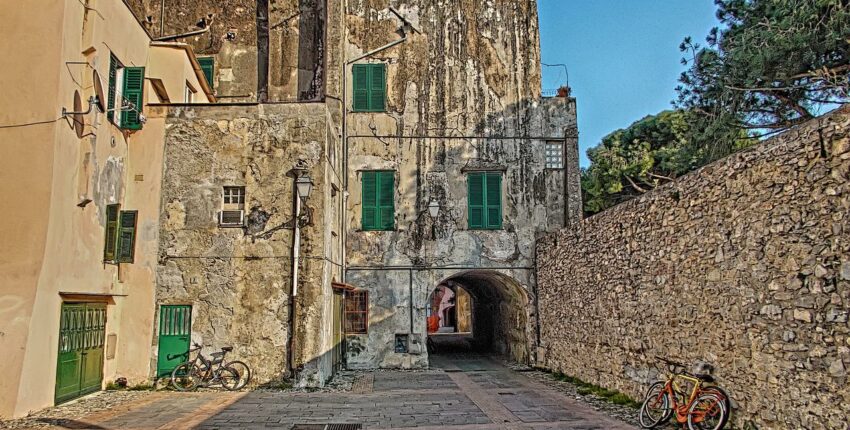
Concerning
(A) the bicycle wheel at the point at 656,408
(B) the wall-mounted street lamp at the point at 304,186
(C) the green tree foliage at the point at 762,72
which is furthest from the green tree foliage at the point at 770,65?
(B) the wall-mounted street lamp at the point at 304,186

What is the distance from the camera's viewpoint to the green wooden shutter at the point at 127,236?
12508 millimetres

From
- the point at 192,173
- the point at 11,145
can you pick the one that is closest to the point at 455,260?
the point at 192,173

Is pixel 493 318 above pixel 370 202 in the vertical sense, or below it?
below

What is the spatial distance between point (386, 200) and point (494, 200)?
3.04 meters

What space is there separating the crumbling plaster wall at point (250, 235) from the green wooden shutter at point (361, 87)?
3.68 m

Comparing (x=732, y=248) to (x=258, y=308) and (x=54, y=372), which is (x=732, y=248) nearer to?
(x=258, y=308)

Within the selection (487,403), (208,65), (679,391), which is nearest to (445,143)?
(208,65)

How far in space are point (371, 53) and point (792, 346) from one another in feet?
44.3

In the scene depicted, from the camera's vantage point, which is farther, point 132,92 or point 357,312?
point 357,312

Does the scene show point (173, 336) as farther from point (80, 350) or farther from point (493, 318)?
point (493, 318)

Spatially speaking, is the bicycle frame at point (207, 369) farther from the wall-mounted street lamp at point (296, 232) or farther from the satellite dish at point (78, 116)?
the satellite dish at point (78, 116)

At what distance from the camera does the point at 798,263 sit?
6762mm

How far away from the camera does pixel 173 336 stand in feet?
42.3

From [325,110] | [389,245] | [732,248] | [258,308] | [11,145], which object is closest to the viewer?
[732,248]
